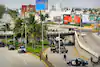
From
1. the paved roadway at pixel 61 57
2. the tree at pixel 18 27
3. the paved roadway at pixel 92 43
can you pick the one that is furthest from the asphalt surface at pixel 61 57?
the tree at pixel 18 27

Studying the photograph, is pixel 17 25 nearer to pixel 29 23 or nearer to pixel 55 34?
pixel 29 23

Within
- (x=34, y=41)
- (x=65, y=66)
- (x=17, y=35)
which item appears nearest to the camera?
(x=65, y=66)

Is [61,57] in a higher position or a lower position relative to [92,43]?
higher

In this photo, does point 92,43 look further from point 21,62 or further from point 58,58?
point 21,62

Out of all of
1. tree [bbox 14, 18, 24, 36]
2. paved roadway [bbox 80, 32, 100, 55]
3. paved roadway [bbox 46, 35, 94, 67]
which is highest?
tree [bbox 14, 18, 24, 36]

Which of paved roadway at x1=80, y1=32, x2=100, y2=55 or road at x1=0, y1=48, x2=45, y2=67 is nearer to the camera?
road at x1=0, y1=48, x2=45, y2=67

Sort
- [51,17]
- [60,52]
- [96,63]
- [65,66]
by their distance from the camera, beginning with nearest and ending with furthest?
[65,66], [96,63], [60,52], [51,17]

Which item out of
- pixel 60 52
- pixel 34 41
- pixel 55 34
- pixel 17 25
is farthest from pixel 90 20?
pixel 60 52

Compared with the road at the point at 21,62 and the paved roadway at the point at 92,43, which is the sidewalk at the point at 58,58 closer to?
the road at the point at 21,62

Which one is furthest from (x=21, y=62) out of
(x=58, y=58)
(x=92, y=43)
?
(x=92, y=43)

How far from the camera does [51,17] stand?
131750 mm

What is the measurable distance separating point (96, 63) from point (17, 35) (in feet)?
102

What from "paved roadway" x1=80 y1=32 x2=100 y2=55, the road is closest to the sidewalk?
the road

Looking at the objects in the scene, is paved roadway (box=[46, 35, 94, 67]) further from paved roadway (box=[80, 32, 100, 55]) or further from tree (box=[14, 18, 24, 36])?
tree (box=[14, 18, 24, 36])
